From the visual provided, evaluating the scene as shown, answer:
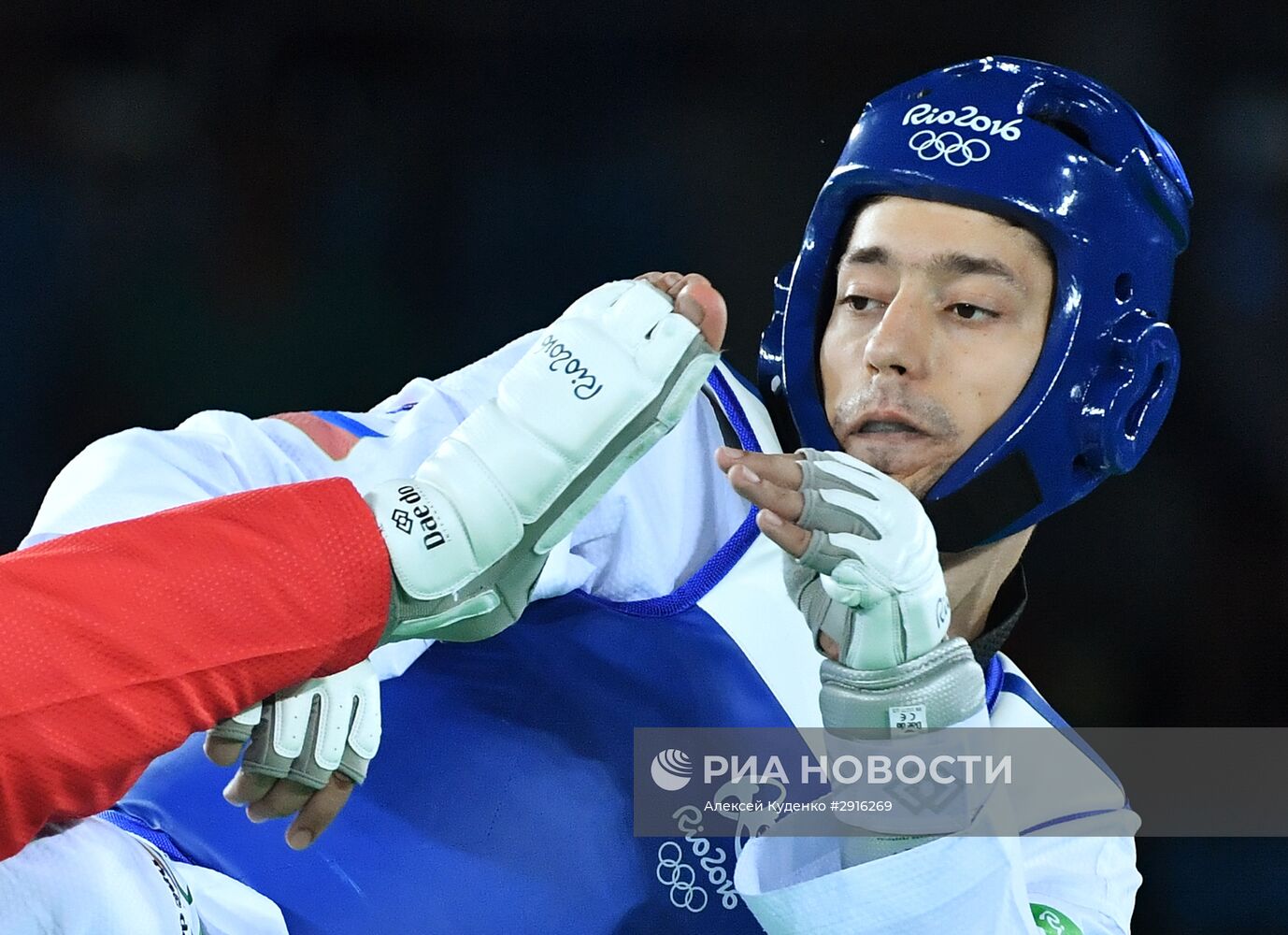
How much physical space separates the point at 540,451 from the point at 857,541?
362mm

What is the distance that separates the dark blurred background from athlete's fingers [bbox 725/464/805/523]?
2.14 metres

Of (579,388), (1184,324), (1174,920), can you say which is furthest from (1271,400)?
(579,388)

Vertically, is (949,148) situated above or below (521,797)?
above

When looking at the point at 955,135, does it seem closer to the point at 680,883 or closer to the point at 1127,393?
the point at 1127,393

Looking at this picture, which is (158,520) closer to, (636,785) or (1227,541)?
(636,785)

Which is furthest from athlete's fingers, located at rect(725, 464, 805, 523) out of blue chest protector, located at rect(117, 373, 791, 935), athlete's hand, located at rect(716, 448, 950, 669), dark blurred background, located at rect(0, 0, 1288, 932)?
dark blurred background, located at rect(0, 0, 1288, 932)

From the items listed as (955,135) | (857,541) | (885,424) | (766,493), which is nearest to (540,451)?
(766,493)

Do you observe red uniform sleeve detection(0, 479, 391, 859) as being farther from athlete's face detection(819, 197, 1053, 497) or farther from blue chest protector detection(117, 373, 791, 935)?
athlete's face detection(819, 197, 1053, 497)

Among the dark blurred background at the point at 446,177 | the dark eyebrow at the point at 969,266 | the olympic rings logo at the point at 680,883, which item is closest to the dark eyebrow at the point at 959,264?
the dark eyebrow at the point at 969,266

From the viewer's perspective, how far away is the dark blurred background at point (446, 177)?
3824 mm

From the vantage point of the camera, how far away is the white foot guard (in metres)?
1.67

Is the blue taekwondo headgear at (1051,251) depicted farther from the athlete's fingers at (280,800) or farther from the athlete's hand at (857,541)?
the athlete's fingers at (280,800)

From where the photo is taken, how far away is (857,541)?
169cm

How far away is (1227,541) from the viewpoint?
12.2 feet
